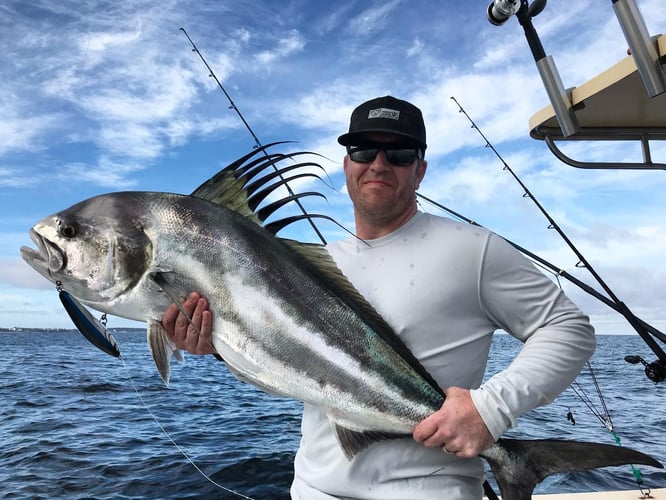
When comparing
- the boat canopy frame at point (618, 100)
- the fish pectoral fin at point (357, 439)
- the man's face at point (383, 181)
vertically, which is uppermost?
the boat canopy frame at point (618, 100)

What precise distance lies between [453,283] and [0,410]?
1671 cm

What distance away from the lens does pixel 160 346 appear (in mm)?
2414

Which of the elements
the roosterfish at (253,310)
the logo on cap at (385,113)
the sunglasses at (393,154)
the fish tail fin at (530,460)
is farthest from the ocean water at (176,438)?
the fish tail fin at (530,460)

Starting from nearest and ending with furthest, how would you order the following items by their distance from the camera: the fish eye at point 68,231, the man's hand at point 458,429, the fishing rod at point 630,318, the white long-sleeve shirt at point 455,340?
the man's hand at point 458,429
the white long-sleeve shirt at point 455,340
the fish eye at point 68,231
the fishing rod at point 630,318

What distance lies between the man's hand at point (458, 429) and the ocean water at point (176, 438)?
8.40 feet

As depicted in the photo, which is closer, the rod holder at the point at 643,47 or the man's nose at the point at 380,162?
the rod holder at the point at 643,47

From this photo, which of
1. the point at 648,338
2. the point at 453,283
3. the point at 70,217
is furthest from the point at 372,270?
the point at 648,338

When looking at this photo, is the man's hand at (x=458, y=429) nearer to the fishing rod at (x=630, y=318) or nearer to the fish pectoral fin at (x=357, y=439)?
the fish pectoral fin at (x=357, y=439)

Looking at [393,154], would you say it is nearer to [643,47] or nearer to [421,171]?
[421,171]

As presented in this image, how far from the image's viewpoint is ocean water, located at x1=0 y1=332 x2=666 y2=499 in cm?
832

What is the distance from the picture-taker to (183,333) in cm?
238

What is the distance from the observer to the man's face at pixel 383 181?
2652 mm

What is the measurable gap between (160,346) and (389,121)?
1494 mm

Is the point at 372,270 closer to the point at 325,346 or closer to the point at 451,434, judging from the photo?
the point at 325,346
